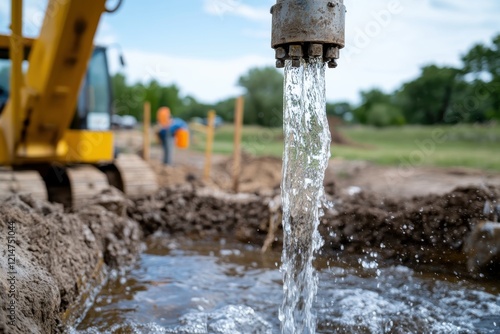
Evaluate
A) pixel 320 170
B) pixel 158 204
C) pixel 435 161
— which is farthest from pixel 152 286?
pixel 435 161

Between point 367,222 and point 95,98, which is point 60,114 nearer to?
point 95,98

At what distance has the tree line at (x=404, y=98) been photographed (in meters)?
18.5

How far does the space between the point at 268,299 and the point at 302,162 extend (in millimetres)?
1055

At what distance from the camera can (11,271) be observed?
95.2 inches

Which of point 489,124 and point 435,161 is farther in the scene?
point 489,124

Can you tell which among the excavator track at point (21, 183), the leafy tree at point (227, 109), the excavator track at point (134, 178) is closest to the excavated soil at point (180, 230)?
the excavator track at point (134, 178)

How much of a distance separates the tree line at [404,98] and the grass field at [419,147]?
815 millimetres

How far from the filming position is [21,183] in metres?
5.23

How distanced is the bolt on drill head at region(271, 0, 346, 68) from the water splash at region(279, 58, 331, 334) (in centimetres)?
13

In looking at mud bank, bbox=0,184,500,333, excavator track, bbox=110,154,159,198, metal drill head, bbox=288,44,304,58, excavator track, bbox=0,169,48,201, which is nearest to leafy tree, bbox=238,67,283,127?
excavator track, bbox=110,154,159,198

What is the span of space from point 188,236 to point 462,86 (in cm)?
2753

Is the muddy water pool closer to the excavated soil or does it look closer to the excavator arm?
the excavated soil

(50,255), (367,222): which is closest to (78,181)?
(50,255)

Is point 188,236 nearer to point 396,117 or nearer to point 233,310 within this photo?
point 233,310
